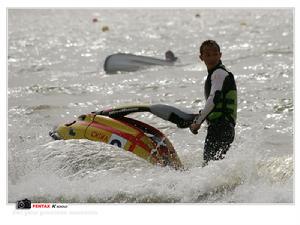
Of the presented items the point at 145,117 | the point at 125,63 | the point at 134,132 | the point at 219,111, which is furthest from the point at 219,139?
the point at 125,63

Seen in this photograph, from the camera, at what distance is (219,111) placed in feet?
19.1

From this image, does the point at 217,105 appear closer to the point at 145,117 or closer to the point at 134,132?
the point at 134,132

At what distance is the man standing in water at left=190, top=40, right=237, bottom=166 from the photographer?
572 centimetres

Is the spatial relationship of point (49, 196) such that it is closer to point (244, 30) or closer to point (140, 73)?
point (140, 73)

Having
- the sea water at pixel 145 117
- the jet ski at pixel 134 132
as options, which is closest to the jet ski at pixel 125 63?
the sea water at pixel 145 117

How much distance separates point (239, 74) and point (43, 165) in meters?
8.74

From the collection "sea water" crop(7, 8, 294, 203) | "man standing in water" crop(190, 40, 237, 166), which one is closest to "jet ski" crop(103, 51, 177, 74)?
"sea water" crop(7, 8, 294, 203)

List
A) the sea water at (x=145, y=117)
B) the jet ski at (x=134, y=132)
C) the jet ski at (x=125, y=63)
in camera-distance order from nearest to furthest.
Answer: the sea water at (x=145, y=117) → the jet ski at (x=134, y=132) → the jet ski at (x=125, y=63)

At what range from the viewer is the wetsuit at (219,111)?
5.73 meters

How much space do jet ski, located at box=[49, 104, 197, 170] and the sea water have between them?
0.11m

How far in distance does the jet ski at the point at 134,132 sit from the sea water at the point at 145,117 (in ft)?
0.36

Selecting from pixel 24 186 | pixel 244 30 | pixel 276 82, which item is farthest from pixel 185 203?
pixel 244 30

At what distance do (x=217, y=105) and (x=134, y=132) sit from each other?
1.04 m

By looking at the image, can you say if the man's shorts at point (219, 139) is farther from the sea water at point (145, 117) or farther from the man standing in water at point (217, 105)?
the sea water at point (145, 117)
